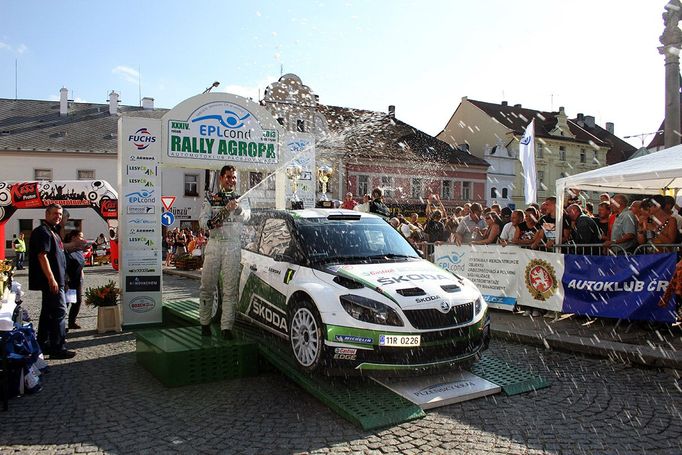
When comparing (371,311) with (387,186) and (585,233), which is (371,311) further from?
(387,186)

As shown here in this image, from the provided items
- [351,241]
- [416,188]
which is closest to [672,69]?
[351,241]

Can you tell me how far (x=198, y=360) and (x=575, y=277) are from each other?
6.17 m

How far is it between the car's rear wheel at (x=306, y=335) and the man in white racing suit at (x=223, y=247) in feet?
4.69

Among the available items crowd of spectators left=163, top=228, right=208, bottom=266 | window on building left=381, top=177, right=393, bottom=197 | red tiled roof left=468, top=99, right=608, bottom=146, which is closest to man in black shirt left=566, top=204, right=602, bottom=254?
crowd of spectators left=163, top=228, right=208, bottom=266

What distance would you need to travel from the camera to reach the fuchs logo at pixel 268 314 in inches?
238

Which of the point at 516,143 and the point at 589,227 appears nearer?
the point at 589,227

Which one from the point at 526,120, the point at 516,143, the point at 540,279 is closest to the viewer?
the point at 540,279

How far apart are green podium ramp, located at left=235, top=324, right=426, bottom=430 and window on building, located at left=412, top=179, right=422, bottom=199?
39.5 meters

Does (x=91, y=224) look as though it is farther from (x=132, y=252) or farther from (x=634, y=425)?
(x=634, y=425)

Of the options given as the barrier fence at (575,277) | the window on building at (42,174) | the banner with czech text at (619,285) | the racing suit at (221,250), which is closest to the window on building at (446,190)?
the window on building at (42,174)

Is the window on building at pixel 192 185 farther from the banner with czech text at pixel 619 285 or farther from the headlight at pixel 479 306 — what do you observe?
the headlight at pixel 479 306

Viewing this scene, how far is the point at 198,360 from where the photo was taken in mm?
5988

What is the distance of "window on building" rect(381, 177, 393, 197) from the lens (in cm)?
4222

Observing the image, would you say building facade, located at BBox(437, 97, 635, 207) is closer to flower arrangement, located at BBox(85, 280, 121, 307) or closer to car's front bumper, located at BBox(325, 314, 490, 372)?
flower arrangement, located at BBox(85, 280, 121, 307)
